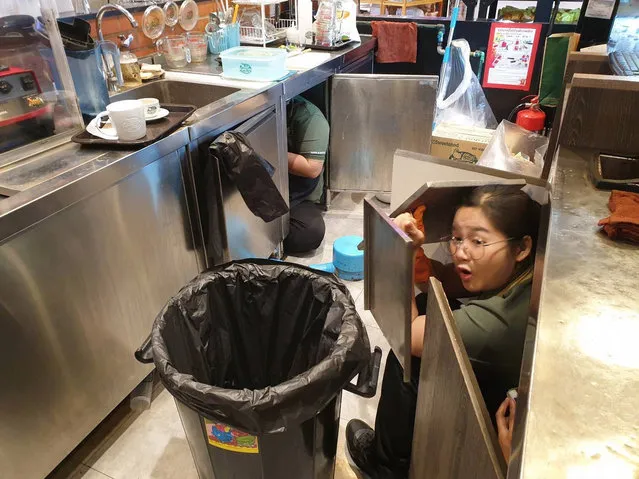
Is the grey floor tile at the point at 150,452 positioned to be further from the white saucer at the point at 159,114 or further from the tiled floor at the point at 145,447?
the white saucer at the point at 159,114

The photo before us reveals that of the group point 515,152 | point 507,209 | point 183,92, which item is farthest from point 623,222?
point 183,92

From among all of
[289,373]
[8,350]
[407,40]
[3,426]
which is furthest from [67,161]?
[407,40]

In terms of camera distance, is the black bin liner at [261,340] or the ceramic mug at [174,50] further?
the ceramic mug at [174,50]

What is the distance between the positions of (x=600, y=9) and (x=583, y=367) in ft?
7.72

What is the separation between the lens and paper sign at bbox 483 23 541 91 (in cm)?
279

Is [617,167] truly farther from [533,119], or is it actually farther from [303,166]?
[533,119]

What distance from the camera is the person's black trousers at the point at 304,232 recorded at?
2465 millimetres

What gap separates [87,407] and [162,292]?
0.41 metres

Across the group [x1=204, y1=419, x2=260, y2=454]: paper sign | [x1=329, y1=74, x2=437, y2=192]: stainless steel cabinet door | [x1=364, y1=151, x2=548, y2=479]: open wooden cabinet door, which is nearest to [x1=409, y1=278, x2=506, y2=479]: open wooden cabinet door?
[x1=364, y1=151, x2=548, y2=479]: open wooden cabinet door

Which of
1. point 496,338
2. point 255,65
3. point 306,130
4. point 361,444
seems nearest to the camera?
point 496,338

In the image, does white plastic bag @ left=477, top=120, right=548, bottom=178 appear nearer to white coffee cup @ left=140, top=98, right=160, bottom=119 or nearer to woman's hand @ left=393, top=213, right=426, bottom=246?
woman's hand @ left=393, top=213, right=426, bottom=246

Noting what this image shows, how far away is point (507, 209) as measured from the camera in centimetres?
112

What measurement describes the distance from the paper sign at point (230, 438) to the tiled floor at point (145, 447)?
0.53 metres

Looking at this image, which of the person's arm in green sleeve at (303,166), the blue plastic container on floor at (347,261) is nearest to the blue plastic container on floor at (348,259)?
the blue plastic container on floor at (347,261)
